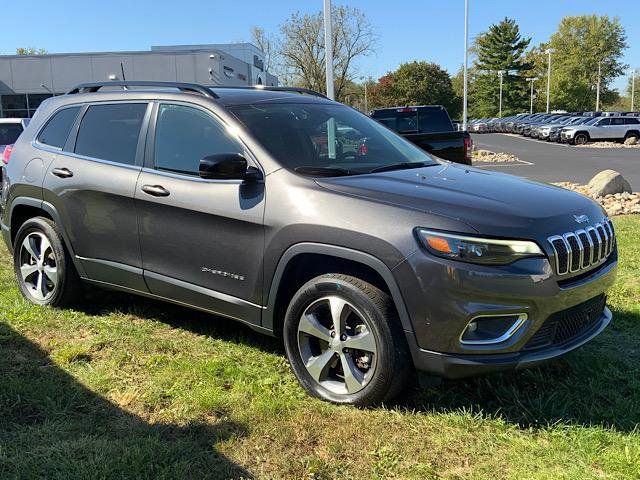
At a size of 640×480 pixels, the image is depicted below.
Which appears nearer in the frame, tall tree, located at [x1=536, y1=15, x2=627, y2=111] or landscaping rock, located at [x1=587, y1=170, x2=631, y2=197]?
landscaping rock, located at [x1=587, y1=170, x2=631, y2=197]

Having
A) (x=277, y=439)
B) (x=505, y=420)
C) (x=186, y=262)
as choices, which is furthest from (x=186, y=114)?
(x=505, y=420)

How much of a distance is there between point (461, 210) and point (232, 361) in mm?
1813

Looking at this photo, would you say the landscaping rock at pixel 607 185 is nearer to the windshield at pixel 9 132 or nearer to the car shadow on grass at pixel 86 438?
the car shadow on grass at pixel 86 438

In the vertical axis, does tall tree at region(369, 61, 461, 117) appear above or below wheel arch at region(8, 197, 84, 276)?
above

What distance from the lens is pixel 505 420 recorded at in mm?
3197

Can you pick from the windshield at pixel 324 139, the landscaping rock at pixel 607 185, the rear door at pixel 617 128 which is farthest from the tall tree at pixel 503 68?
the windshield at pixel 324 139

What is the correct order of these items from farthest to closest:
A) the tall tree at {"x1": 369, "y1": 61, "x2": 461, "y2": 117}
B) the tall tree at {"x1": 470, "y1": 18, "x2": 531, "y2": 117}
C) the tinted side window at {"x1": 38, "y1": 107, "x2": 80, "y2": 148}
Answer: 1. the tall tree at {"x1": 470, "y1": 18, "x2": 531, "y2": 117}
2. the tall tree at {"x1": 369, "y1": 61, "x2": 461, "y2": 117}
3. the tinted side window at {"x1": 38, "y1": 107, "x2": 80, "y2": 148}

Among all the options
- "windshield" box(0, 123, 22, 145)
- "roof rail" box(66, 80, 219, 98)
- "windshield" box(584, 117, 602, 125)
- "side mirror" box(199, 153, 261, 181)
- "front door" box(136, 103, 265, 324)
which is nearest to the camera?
"side mirror" box(199, 153, 261, 181)

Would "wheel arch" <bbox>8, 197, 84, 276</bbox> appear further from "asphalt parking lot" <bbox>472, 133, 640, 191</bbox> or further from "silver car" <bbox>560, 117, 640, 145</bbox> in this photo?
"silver car" <bbox>560, 117, 640, 145</bbox>

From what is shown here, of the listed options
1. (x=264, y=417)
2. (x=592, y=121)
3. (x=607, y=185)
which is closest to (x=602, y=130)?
(x=592, y=121)

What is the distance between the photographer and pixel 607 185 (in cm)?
1105

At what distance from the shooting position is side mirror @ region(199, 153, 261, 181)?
3475 mm

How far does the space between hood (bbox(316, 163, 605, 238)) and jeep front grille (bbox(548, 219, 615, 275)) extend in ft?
0.15

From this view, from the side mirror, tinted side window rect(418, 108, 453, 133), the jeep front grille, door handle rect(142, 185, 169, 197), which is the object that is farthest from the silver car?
the side mirror
